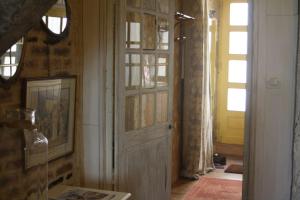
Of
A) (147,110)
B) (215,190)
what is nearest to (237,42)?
(215,190)

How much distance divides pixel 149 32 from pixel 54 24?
1.15m

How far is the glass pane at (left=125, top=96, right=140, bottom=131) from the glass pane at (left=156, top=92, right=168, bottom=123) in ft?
1.11

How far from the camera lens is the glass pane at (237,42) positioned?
7.35 metres

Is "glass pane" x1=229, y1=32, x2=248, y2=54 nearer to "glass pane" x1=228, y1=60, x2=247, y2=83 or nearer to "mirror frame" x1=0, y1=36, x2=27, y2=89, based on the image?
"glass pane" x1=228, y1=60, x2=247, y2=83

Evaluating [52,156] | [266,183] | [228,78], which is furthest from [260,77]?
[228,78]

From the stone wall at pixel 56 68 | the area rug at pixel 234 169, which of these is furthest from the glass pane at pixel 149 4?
the area rug at pixel 234 169

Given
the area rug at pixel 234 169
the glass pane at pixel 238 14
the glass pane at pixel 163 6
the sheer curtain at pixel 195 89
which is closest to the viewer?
the glass pane at pixel 163 6

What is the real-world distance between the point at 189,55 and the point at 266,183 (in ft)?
A: 8.88

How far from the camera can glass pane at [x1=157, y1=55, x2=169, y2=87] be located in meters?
3.93

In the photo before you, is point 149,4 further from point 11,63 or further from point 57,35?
point 11,63

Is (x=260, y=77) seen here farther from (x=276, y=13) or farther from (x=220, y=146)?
(x=220, y=146)

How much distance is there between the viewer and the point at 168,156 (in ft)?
13.6

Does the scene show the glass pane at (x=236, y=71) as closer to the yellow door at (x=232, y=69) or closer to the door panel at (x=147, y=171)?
the yellow door at (x=232, y=69)

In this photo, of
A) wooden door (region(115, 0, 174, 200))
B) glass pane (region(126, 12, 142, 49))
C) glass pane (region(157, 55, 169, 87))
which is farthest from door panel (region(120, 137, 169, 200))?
glass pane (region(126, 12, 142, 49))
